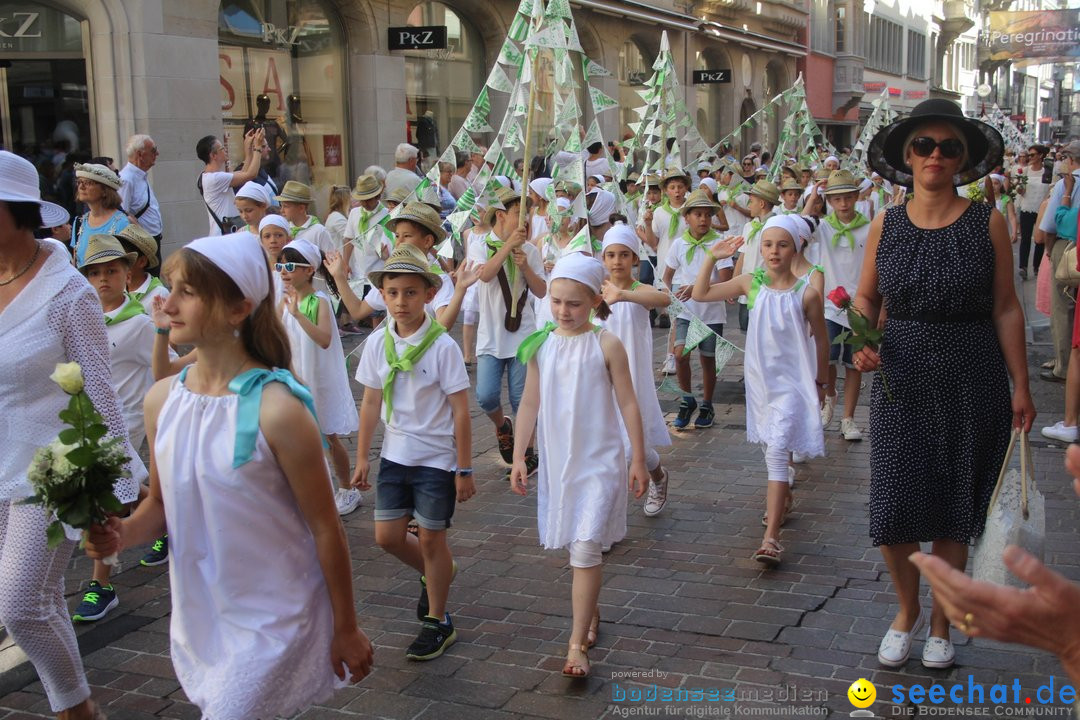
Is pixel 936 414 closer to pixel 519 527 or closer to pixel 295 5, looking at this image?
pixel 519 527

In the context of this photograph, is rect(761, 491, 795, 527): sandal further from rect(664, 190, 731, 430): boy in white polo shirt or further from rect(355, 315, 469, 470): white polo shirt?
rect(355, 315, 469, 470): white polo shirt

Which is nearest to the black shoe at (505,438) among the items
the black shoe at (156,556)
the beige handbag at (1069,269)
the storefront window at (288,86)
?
the black shoe at (156,556)

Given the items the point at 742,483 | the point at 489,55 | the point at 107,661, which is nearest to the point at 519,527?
the point at 742,483

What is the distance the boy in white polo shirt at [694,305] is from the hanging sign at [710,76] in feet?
73.1

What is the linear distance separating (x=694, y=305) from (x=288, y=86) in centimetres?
1143

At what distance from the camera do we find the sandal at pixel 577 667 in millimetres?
Answer: 4328

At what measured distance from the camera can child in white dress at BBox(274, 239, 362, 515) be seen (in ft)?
20.4

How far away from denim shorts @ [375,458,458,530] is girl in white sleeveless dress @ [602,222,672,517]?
1.60 meters

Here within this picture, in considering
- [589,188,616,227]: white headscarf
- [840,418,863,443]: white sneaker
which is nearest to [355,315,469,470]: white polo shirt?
[840,418,863,443]: white sneaker

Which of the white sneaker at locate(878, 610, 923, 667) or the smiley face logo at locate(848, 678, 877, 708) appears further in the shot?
the white sneaker at locate(878, 610, 923, 667)

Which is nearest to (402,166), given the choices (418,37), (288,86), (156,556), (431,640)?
(288,86)

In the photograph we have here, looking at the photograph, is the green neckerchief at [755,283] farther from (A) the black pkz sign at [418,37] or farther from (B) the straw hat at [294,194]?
(A) the black pkz sign at [418,37]

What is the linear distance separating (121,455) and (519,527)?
3.79 m

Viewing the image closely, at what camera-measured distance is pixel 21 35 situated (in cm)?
1431
